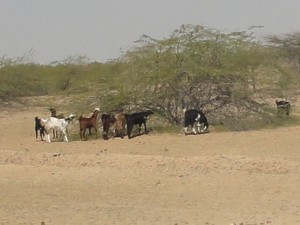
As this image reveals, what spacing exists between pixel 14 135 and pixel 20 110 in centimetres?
1570

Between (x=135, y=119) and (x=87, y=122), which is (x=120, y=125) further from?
(x=87, y=122)

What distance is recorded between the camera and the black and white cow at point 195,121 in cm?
2478

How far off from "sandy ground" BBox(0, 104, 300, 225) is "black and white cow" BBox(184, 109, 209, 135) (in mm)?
2360

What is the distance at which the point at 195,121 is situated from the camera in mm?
24953

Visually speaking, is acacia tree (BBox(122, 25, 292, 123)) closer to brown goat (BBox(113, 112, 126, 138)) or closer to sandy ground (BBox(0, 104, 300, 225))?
brown goat (BBox(113, 112, 126, 138))

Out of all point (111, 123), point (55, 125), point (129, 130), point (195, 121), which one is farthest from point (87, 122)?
point (195, 121)

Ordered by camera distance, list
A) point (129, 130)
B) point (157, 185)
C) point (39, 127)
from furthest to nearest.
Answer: point (39, 127), point (129, 130), point (157, 185)

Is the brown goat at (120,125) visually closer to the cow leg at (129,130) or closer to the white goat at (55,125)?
the cow leg at (129,130)

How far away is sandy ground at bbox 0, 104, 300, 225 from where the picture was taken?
10984mm

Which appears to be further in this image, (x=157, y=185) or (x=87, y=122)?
(x=87, y=122)

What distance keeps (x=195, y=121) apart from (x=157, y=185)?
1078 cm

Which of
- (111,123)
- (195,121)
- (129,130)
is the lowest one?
(129,130)

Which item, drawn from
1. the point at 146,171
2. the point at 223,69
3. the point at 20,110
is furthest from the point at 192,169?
the point at 20,110

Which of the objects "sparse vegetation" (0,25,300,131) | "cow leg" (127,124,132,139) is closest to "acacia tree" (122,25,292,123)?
"sparse vegetation" (0,25,300,131)
